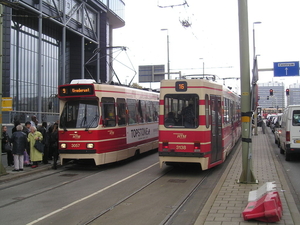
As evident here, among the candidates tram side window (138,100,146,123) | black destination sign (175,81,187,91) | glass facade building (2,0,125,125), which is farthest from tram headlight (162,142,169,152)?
glass facade building (2,0,125,125)

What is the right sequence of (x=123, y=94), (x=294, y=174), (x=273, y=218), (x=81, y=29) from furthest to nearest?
(x=81, y=29) → (x=123, y=94) → (x=294, y=174) → (x=273, y=218)

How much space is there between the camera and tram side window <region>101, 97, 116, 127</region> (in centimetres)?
1240

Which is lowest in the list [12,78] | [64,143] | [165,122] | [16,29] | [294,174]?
[294,174]

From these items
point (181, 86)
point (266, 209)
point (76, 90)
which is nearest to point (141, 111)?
point (76, 90)

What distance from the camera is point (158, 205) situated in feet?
24.7

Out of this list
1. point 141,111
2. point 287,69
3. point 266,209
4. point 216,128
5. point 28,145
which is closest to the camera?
point 266,209

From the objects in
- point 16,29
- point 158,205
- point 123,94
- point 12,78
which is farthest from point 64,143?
point 16,29

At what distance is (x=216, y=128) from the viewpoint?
461 inches

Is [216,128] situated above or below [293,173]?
above

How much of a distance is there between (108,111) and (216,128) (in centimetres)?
396

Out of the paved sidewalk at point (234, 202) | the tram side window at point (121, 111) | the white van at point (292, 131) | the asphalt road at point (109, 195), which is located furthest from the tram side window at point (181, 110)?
the white van at point (292, 131)

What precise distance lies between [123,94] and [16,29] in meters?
20.2

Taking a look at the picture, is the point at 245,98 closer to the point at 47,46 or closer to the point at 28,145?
the point at 28,145

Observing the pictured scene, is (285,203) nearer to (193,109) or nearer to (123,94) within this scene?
(193,109)
